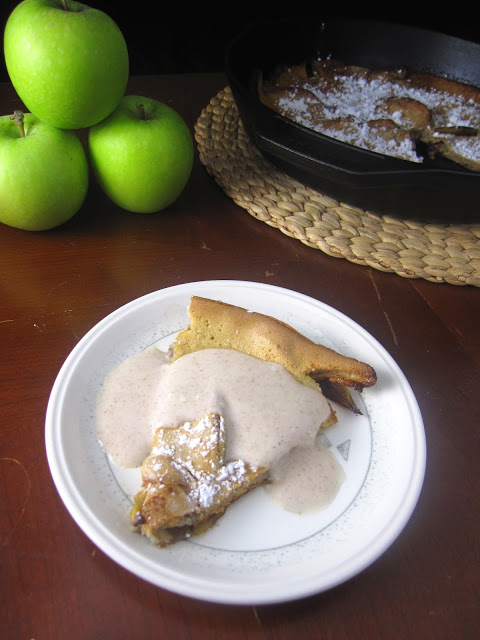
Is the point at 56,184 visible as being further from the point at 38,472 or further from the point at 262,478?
the point at 262,478

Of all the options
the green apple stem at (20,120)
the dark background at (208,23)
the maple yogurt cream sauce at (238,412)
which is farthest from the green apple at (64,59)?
the dark background at (208,23)

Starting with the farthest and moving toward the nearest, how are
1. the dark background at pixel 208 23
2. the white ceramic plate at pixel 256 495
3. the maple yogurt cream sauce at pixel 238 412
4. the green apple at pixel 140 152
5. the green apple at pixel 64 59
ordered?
1. the dark background at pixel 208 23
2. the green apple at pixel 140 152
3. the green apple at pixel 64 59
4. the maple yogurt cream sauce at pixel 238 412
5. the white ceramic plate at pixel 256 495

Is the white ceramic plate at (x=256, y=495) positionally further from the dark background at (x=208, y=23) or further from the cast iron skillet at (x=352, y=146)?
the dark background at (x=208, y=23)

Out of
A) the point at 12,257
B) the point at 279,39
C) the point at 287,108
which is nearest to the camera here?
the point at 12,257

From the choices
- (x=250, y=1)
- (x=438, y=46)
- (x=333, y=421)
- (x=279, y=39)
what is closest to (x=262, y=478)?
(x=333, y=421)

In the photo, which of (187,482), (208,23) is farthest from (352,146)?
(208,23)

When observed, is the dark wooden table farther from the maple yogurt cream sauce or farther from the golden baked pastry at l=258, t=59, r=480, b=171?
the golden baked pastry at l=258, t=59, r=480, b=171

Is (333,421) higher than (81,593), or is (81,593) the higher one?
(333,421)
